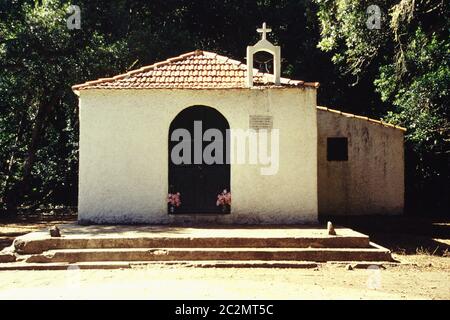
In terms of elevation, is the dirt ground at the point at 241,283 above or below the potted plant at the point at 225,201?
below

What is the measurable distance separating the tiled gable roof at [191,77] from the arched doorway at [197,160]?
653 millimetres

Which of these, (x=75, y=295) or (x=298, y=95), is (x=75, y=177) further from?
(x=75, y=295)

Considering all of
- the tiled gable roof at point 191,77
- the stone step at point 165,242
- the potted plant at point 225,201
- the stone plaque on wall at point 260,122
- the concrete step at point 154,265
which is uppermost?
the tiled gable roof at point 191,77

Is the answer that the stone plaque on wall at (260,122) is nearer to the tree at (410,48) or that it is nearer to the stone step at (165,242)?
the stone step at (165,242)

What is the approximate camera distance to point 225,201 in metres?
11.9

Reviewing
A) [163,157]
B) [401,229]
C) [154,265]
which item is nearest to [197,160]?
[163,157]

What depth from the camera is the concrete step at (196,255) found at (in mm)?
9289

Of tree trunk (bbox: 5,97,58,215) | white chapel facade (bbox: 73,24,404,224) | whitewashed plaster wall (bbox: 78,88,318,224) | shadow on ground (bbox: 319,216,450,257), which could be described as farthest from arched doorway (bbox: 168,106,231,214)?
tree trunk (bbox: 5,97,58,215)

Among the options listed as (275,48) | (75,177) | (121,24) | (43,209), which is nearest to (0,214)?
(43,209)

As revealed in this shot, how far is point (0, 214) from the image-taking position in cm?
1919

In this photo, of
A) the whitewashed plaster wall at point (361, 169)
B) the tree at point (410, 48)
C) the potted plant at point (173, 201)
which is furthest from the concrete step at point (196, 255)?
the tree at point (410, 48)

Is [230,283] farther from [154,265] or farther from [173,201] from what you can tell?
[173,201]

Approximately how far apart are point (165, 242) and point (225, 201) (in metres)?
2.62

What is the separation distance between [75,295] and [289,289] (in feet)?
9.44
